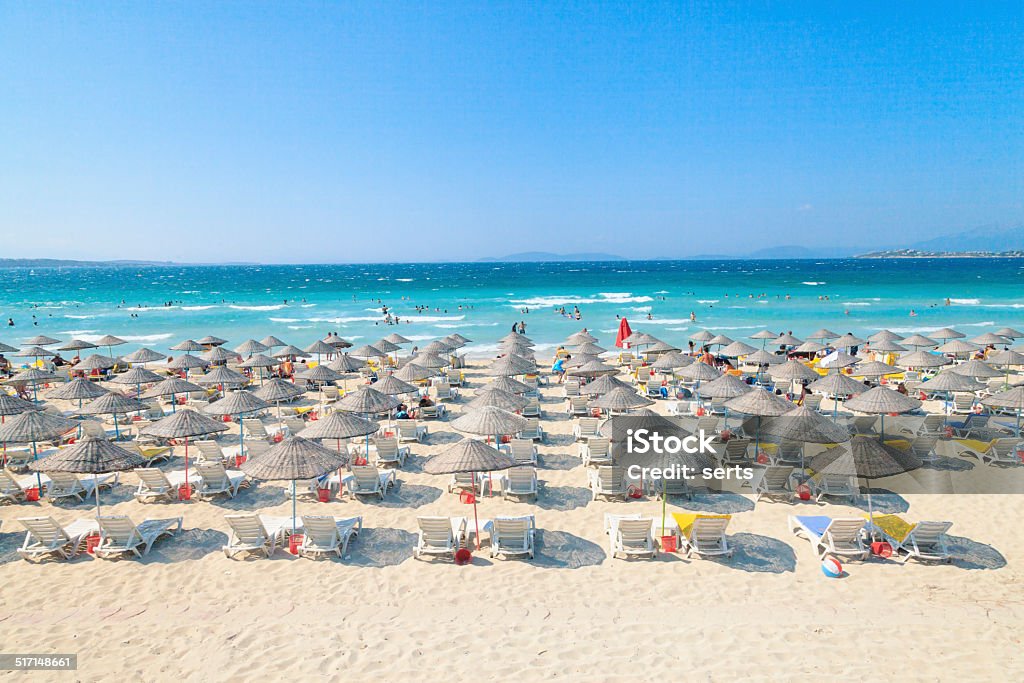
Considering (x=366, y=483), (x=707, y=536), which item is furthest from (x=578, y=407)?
(x=707, y=536)

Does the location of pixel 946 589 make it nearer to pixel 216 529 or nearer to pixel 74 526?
pixel 216 529

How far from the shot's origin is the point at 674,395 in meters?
18.1

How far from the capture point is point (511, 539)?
7695mm

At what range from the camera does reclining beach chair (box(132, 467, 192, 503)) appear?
959 cm

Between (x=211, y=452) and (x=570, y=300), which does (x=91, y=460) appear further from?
(x=570, y=300)

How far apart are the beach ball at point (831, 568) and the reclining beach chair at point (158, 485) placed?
9.72m

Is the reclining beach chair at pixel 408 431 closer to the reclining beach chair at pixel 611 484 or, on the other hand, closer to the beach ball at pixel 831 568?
the reclining beach chair at pixel 611 484

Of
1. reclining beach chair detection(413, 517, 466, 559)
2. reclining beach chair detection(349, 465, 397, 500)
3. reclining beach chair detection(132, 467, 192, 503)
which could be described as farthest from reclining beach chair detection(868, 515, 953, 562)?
reclining beach chair detection(132, 467, 192, 503)

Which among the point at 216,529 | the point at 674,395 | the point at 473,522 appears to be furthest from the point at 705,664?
the point at 674,395

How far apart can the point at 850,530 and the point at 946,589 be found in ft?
3.59

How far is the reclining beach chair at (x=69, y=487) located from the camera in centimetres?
968

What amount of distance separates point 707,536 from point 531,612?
263cm

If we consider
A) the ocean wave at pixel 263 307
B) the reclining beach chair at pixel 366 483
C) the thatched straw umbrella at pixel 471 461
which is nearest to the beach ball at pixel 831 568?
the thatched straw umbrella at pixel 471 461

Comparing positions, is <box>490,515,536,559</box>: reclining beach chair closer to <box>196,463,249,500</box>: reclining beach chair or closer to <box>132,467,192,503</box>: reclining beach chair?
<box>196,463,249,500</box>: reclining beach chair
